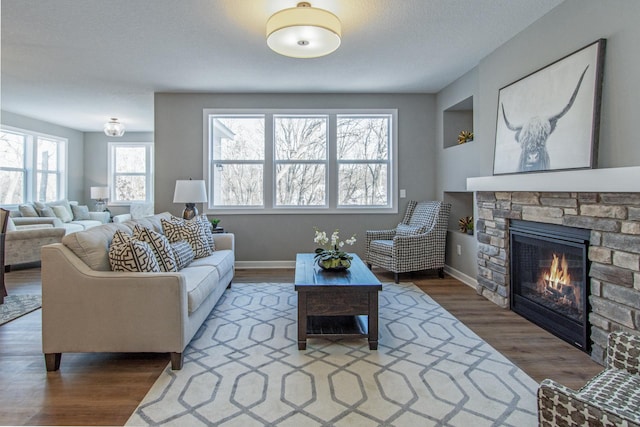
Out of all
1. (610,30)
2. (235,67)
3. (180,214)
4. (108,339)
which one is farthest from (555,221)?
(180,214)

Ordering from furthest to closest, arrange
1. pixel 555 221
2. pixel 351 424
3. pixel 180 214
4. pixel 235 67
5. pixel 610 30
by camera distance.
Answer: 1. pixel 180 214
2. pixel 235 67
3. pixel 555 221
4. pixel 610 30
5. pixel 351 424

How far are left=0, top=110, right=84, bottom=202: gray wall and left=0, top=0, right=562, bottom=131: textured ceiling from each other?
185 centimetres

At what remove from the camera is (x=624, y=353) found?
149cm

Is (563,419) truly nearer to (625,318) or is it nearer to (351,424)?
(351,424)

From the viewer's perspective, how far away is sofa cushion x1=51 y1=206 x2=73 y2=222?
7.11 m

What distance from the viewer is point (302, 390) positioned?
6.70 feet

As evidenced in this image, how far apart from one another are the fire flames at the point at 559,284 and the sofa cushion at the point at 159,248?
9.87ft

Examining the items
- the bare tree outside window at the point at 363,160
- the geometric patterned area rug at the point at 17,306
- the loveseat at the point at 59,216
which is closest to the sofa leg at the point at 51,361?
the geometric patterned area rug at the point at 17,306

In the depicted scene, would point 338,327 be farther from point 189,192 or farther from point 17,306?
point 17,306

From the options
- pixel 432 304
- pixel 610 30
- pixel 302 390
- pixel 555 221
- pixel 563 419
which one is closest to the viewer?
pixel 563 419

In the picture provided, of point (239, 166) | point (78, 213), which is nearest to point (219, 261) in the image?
point (239, 166)

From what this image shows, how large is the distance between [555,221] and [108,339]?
128 inches

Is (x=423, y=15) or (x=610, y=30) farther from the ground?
(x=423, y=15)

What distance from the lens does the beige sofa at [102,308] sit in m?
2.23
